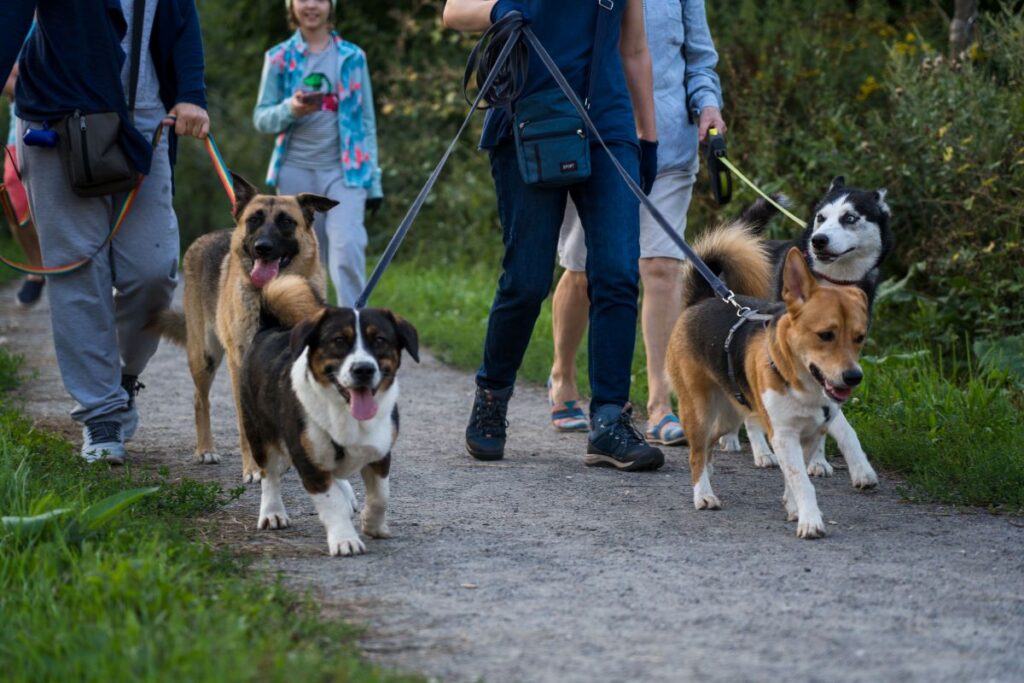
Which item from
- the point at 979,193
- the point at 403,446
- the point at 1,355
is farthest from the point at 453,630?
the point at 1,355

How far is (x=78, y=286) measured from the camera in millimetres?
6023

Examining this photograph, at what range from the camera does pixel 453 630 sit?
359 cm

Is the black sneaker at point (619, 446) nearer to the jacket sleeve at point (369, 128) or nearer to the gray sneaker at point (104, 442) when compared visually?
the gray sneaker at point (104, 442)

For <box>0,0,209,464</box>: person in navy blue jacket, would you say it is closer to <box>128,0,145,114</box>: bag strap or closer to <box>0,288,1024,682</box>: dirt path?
<box>128,0,145,114</box>: bag strap

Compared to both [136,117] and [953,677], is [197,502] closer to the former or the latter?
[136,117]

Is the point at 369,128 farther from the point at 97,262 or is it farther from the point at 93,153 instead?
the point at 93,153

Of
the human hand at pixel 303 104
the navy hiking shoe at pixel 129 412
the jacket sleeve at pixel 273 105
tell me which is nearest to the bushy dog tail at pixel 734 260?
the navy hiking shoe at pixel 129 412

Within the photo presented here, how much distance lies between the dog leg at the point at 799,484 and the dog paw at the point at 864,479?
74cm

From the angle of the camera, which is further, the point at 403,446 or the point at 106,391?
the point at 403,446

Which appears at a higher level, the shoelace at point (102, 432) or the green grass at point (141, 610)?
the green grass at point (141, 610)

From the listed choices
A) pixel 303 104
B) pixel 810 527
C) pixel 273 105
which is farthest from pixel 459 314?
pixel 810 527

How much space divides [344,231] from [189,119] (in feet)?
9.61

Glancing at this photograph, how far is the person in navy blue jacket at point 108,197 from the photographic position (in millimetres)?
5863

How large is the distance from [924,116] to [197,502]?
5680mm
